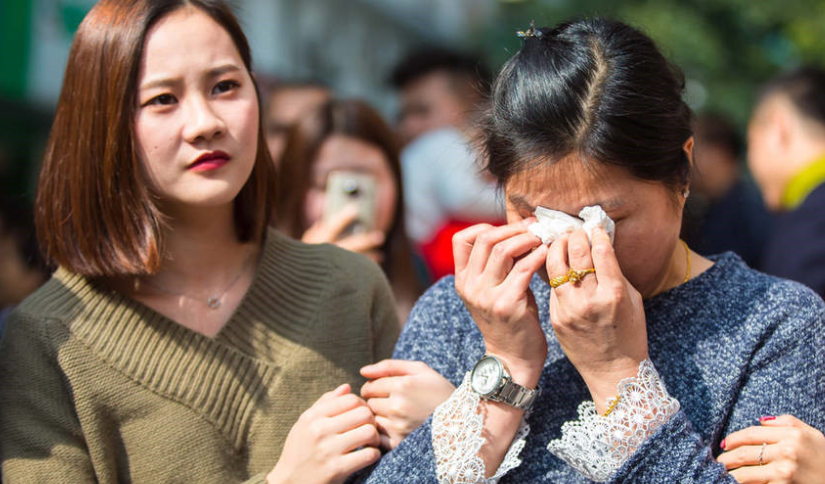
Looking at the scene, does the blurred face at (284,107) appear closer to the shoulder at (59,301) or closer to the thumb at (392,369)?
the shoulder at (59,301)

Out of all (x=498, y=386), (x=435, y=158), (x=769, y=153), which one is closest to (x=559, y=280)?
(x=498, y=386)

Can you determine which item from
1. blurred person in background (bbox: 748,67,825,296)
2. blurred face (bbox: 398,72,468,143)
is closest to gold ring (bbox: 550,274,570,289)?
blurred person in background (bbox: 748,67,825,296)

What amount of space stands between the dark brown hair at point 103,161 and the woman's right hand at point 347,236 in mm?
1148

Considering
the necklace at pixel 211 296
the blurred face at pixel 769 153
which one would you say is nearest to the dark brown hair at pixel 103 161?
the necklace at pixel 211 296

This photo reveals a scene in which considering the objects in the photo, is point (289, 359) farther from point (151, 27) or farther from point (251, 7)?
point (251, 7)

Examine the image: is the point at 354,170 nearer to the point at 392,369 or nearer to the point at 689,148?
the point at 392,369

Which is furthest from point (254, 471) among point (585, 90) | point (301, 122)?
point (301, 122)

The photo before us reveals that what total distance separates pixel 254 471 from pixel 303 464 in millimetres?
275

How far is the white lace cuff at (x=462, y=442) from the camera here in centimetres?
176

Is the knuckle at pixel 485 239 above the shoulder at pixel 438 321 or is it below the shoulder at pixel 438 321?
above

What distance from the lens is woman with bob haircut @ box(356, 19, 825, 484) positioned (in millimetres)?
1698

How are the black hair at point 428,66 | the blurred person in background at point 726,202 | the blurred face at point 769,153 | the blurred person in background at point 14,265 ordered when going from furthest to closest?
the black hair at point 428,66, the blurred person in background at point 726,202, the blurred face at point 769,153, the blurred person in background at point 14,265

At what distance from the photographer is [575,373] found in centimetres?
195

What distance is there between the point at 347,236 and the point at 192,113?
53.1 inches
